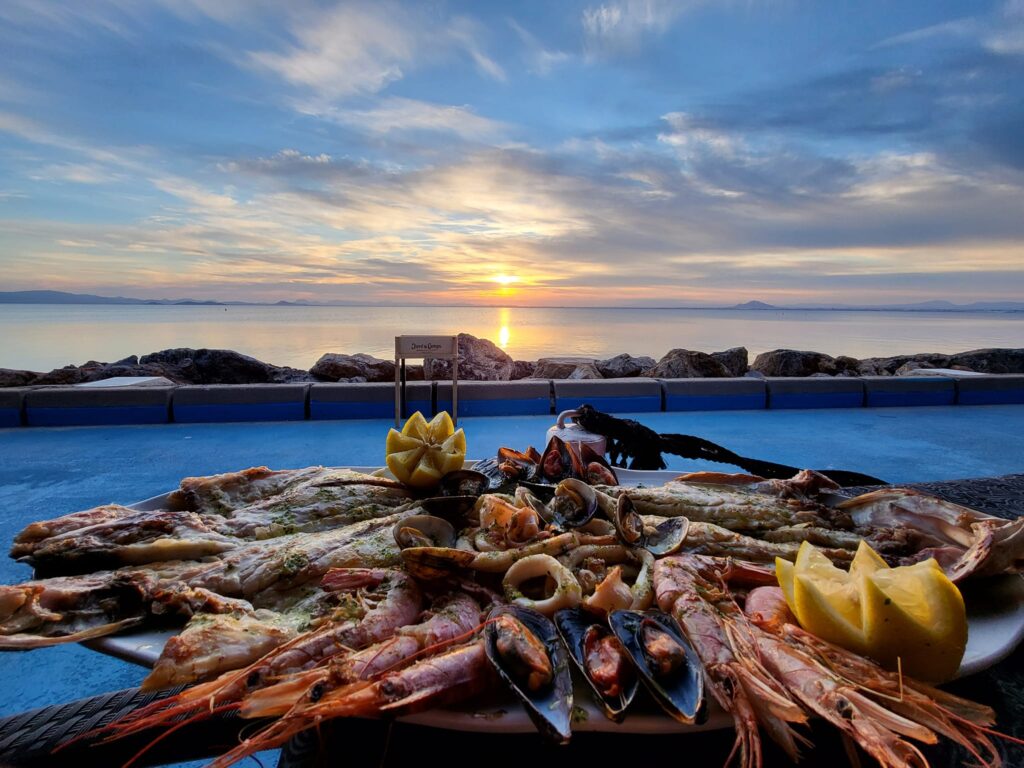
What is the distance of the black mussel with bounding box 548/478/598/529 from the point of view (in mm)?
1935

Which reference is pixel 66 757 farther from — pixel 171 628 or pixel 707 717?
pixel 707 717

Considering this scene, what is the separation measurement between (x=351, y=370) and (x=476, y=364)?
Result: 2.33m

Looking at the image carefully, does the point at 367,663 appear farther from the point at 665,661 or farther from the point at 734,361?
the point at 734,361

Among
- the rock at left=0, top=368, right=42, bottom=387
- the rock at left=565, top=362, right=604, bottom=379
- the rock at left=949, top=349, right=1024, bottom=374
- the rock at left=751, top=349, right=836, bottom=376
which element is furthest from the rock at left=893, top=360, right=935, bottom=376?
the rock at left=0, top=368, right=42, bottom=387

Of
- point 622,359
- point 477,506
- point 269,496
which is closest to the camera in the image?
point 477,506

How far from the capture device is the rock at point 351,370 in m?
11.1

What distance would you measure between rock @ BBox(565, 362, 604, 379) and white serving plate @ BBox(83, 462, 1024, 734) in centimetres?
946

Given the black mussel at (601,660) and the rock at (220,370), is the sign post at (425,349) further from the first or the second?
the black mussel at (601,660)

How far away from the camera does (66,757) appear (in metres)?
1.11

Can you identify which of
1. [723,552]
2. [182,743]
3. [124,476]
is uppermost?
[723,552]

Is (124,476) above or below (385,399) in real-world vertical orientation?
below

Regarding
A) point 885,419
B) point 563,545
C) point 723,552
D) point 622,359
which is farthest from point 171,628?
point 622,359

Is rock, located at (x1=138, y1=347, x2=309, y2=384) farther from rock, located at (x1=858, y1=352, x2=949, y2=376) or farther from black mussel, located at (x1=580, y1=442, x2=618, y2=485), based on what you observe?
rock, located at (x1=858, y1=352, x2=949, y2=376)

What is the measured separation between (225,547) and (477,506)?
0.78 m
